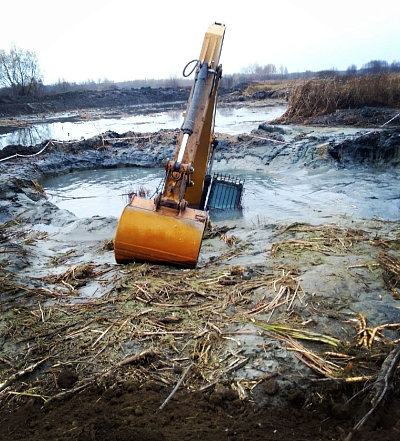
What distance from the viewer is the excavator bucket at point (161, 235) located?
4.35 m

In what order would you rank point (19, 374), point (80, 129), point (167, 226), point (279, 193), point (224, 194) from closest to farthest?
point (19, 374) < point (167, 226) < point (224, 194) < point (279, 193) < point (80, 129)

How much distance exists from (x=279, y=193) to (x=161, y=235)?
7.84 meters

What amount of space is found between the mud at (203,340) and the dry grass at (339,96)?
17482mm

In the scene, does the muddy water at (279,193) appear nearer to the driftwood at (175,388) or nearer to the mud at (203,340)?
the mud at (203,340)

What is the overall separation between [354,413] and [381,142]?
13420 millimetres

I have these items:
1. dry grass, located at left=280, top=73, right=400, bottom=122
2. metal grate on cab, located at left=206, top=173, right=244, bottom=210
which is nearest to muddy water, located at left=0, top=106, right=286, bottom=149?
dry grass, located at left=280, top=73, right=400, bottom=122

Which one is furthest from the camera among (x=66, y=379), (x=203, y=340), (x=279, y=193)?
(x=279, y=193)

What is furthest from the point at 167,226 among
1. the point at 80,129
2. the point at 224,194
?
the point at 80,129

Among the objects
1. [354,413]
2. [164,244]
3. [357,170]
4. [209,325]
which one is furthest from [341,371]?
[357,170]

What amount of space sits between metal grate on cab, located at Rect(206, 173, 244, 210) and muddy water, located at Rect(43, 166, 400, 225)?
9.5 inches

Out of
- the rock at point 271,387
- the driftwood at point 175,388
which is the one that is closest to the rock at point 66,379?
the driftwood at point 175,388

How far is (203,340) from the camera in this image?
3393 millimetres

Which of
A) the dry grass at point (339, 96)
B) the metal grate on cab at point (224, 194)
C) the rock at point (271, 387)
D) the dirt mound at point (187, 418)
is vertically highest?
the dry grass at point (339, 96)

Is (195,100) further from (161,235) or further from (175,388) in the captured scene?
(175,388)
